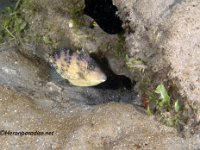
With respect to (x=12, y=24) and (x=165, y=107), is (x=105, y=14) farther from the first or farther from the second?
(x=12, y=24)

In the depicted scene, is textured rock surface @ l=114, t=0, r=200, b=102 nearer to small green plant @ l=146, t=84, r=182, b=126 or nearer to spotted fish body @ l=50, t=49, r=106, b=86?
small green plant @ l=146, t=84, r=182, b=126

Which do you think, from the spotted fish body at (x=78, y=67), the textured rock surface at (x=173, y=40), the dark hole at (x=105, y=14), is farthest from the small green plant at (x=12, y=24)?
the textured rock surface at (x=173, y=40)

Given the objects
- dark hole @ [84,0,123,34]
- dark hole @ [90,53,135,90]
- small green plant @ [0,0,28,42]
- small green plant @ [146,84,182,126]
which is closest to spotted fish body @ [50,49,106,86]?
dark hole @ [90,53,135,90]

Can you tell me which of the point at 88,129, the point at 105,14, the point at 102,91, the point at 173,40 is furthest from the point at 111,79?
the point at 173,40

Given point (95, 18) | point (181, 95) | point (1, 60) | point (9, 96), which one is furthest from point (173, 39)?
point (1, 60)

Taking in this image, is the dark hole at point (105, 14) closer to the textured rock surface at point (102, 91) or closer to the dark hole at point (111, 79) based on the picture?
the textured rock surface at point (102, 91)
